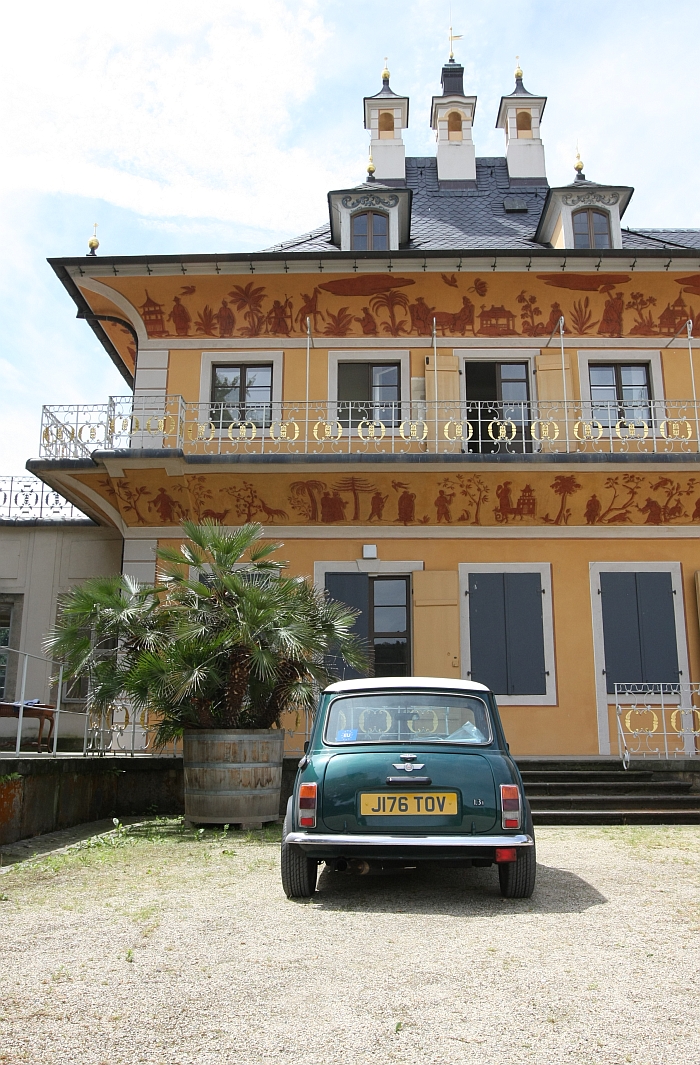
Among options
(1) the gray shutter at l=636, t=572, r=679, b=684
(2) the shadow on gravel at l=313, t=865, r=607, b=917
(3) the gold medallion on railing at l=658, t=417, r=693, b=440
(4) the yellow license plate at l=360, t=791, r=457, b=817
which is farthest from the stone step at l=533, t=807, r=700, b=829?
(3) the gold medallion on railing at l=658, t=417, r=693, b=440

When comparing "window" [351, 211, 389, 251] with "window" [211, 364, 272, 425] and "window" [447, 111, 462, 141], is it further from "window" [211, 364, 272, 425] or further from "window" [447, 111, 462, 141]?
"window" [447, 111, 462, 141]

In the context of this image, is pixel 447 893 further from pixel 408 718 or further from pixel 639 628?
pixel 639 628

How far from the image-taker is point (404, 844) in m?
5.75

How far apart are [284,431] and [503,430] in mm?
3477

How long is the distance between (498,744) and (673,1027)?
2.85 m

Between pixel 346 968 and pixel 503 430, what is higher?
pixel 503 430

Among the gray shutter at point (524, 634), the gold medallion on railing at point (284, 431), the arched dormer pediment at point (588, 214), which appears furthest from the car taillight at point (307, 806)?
the arched dormer pediment at point (588, 214)

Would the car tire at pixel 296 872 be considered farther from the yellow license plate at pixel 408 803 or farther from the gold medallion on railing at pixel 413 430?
the gold medallion on railing at pixel 413 430

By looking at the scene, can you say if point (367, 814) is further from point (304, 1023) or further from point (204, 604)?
point (204, 604)

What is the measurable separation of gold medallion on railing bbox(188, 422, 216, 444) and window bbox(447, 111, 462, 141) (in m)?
10.4

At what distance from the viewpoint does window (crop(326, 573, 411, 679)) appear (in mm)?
14125

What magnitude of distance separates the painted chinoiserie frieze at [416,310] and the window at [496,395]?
577 millimetres

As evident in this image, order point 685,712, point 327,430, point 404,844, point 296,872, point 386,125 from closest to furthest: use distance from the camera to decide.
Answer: point 404,844 → point 296,872 → point 685,712 → point 327,430 → point 386,125

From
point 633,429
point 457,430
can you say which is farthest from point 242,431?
point 633,429
